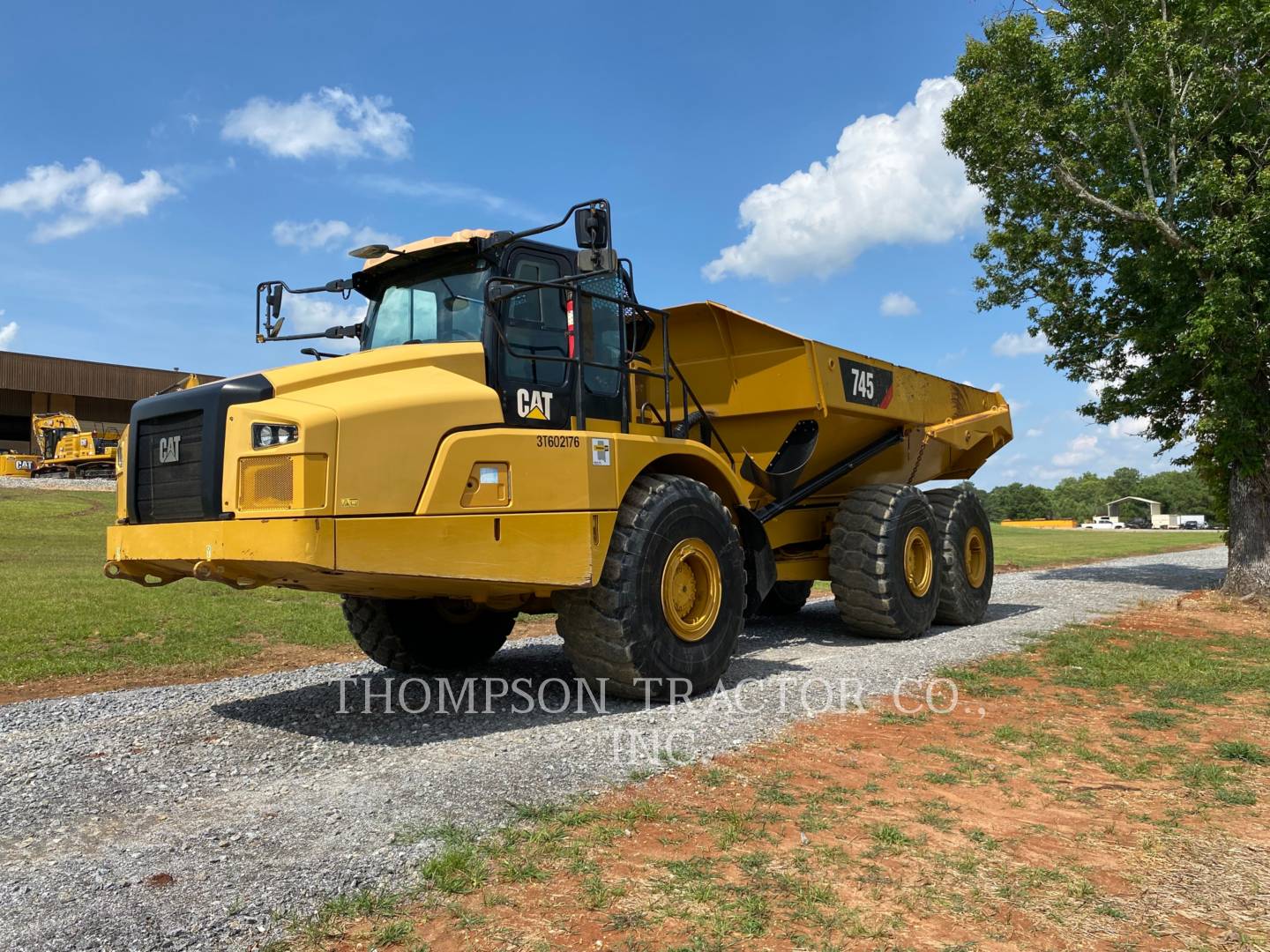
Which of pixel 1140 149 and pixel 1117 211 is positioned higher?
pixel 1140 149

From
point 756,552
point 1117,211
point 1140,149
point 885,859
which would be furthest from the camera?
point 1117,211

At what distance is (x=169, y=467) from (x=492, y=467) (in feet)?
6.34

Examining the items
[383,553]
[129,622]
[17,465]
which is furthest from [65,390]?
[383,553]

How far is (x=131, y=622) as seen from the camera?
36.9ft

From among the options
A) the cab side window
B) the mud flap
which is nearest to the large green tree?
the mud flap

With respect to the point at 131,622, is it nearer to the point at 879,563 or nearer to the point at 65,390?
the point at 879,563

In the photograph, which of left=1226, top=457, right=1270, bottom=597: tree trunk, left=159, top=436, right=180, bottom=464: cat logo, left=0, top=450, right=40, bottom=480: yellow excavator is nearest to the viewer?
left=159, top=436, right=180, bottom=464: cat logo

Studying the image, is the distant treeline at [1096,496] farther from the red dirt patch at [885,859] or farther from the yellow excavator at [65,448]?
the red dirt patch at [885,859]

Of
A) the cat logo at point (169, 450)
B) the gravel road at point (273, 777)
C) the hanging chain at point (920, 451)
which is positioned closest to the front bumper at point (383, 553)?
the cat logo at point (169, 450)

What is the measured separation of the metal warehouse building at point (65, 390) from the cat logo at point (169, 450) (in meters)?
43.9

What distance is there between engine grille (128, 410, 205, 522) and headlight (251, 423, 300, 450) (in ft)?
1.64

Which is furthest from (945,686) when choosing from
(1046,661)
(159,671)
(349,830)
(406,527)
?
(159,671)

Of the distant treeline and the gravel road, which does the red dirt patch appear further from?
the distant treeline

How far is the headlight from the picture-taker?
492 cm
